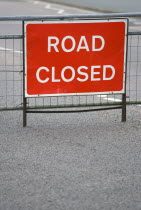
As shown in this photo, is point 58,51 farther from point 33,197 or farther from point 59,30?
point 33,197

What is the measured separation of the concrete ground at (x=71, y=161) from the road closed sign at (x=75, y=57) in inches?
21.0

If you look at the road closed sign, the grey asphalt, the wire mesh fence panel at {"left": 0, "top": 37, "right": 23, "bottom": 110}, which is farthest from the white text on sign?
the grey asphalt

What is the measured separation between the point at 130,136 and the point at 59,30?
5.12ft

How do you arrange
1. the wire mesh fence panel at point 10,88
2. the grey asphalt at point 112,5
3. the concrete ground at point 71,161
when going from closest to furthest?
the concrete ground at point 71,161
the wire mesh fence panel at point 10,88
the grey asphalt at point 112,5

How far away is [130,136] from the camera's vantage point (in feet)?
29.4

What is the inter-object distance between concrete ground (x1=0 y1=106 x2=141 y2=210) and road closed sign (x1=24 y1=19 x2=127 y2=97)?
53 cm

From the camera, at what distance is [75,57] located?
→ 9.19 metres

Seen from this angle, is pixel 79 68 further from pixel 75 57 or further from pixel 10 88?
pixel 10 88

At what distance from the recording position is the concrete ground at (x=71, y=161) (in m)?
6.71

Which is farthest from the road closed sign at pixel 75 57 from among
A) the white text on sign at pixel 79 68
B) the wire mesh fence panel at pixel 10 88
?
the wire mesh fence panel at pixel 10 88

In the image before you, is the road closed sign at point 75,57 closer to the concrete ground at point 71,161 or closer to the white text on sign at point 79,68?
the white text on sign at point 79,68

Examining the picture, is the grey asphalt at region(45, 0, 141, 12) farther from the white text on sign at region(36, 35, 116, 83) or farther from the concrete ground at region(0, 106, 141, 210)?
the white text on sign at region(36, 35, 116, 83)

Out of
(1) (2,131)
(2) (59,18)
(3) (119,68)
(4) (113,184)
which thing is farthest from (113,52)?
(4) (113,184)

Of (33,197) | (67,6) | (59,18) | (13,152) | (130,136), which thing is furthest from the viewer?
(67,6)
